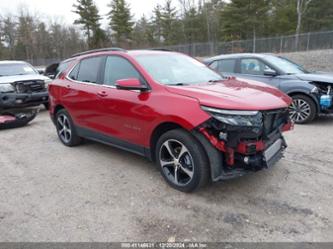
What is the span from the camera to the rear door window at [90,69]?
4617mm

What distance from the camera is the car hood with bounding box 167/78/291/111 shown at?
307cm

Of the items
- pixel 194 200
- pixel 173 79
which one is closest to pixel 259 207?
pixel 194 200

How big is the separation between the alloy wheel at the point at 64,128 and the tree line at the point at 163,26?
3505 centimetres

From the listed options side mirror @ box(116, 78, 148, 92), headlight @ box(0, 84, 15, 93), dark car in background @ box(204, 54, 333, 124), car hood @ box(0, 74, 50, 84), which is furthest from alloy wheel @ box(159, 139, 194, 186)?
car hood @ box(0, 74, 50, 84)

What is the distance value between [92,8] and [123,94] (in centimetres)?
4961

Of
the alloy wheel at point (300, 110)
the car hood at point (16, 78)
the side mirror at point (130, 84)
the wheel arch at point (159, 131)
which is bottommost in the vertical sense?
the alloy wheel at point (300, 110)

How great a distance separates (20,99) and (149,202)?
656cm

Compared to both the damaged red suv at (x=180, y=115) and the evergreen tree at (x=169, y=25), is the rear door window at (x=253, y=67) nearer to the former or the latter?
the damaged red suv at (x=180, y=115)

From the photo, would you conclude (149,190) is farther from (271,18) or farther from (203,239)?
(271,18)

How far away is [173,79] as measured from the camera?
3871 mm

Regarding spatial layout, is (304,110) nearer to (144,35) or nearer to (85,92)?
(85,92)

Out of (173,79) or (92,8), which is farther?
(92,8)

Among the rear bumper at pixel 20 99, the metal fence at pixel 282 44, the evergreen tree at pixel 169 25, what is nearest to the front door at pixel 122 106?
the rear bumper at pixel 20 99

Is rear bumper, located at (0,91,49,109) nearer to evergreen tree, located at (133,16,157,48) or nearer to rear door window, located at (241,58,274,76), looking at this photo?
rear door window, located at (241,58,274,76)
